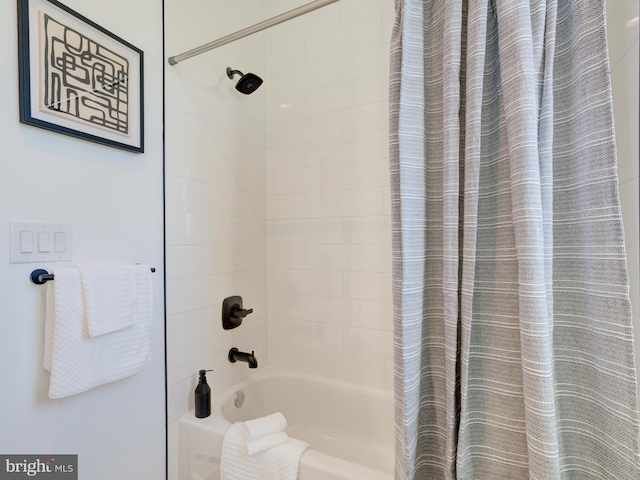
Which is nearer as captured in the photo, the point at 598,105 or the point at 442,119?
the point at 598,105

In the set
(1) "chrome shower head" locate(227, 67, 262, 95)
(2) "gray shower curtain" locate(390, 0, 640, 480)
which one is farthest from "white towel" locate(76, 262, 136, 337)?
(1) "chrome shower head" locate(227, 67, 262, 95)

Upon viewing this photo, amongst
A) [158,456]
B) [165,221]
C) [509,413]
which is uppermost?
[165,221]

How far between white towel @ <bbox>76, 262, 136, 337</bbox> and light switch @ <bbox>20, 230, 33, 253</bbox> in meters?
0.13

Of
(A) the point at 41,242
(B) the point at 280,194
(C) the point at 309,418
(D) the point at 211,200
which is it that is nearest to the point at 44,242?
(A) the point at 41,242

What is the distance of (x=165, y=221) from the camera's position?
50.1 inches

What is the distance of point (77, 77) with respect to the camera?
0.98m

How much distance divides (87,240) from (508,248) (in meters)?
1.29

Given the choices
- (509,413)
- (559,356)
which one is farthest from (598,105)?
(509,413)

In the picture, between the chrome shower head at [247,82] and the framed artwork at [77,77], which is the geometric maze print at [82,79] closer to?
the framed artwork at [77,77]

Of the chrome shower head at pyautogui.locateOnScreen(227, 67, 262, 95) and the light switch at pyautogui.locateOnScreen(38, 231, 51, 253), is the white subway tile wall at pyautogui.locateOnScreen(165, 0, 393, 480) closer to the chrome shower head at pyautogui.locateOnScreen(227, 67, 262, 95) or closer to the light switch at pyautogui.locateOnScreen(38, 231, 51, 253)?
the chrome shower head at pyautogui.locateOnScreen(227, 67, 262, 95)

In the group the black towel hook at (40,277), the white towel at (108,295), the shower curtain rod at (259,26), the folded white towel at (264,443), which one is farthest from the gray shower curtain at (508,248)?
the black towel hook at (40,277)

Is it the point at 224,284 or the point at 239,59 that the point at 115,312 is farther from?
the point at 239,59

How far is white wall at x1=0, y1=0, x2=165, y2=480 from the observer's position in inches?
33.3

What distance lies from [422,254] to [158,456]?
130 cm
